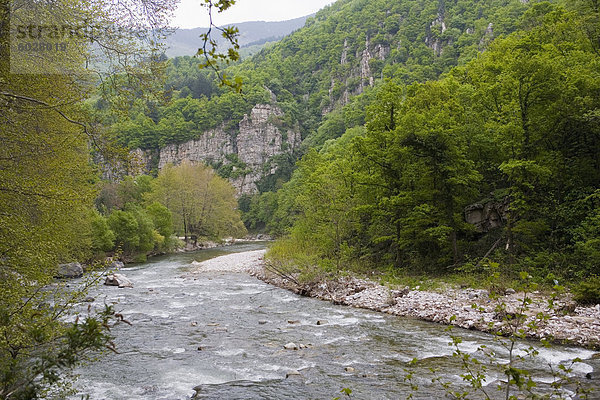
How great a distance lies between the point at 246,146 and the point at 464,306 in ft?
381

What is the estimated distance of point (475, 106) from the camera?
22.9 meters

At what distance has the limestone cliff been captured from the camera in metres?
123

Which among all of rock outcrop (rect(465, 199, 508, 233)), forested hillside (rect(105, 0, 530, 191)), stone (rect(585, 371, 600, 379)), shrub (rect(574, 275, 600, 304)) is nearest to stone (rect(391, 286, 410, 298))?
shrub (rect(574, 275, 600, 304))

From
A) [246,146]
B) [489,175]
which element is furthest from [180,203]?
[246,146]

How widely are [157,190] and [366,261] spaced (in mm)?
44121

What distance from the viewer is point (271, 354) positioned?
10.3 metres

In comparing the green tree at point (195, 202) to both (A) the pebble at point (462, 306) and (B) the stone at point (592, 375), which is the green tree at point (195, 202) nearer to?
(A) the pebble at point (462, 306)

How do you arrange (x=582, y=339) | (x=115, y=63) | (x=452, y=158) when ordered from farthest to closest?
(x=452, y=158)
(x=582, y=339)
(x=115, y=63)

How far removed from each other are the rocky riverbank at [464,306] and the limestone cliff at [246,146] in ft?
338

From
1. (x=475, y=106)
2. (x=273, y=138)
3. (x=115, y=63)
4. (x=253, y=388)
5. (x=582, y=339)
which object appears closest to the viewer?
(x=115, y=63)

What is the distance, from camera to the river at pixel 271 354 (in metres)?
8.02

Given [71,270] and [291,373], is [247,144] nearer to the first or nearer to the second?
[71,270]

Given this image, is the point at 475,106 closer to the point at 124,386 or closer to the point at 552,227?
the point at 552,227

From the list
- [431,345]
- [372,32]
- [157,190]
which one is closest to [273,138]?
[372,32]
